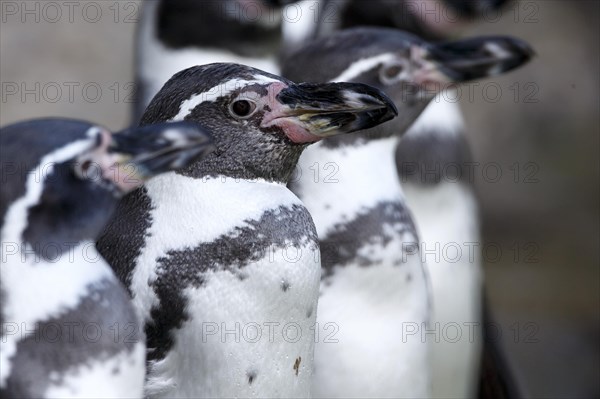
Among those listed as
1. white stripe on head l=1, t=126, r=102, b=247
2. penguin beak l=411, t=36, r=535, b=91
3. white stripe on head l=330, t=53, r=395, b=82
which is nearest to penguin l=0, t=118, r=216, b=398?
white stripe on head l=1, t=126, r=102, b=247

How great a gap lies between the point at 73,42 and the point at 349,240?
3705 millimetres

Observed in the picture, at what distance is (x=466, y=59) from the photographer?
269 cm

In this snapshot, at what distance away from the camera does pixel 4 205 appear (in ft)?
5.18

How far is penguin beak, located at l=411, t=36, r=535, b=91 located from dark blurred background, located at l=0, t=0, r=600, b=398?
9.06 feet

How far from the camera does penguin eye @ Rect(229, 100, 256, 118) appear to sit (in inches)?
76.7

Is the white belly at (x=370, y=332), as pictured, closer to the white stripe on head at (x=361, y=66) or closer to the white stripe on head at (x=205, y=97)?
the white stripe on head at (x=361, y=66)

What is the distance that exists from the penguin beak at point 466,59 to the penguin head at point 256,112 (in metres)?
0.69

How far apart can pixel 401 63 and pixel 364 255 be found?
0.48 meters

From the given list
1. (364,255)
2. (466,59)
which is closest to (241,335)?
(364,255)

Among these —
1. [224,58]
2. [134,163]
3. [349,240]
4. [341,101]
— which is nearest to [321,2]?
[224,58]

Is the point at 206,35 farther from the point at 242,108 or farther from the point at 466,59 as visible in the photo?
the point at 242,108

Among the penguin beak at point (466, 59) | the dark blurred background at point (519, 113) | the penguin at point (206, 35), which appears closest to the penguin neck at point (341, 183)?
the penguin beak at point (466, 59)

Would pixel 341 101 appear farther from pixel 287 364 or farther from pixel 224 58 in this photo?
pixel 224 58

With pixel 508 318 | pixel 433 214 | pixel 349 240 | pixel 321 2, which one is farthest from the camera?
pixel 508 318
